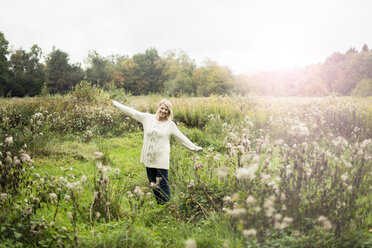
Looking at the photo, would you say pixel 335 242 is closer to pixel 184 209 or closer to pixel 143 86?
pixel 184 209

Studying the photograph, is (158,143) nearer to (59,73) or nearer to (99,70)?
(59,73)

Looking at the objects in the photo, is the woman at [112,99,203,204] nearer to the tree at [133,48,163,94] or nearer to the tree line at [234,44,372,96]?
the tree line at [234,44,372,96]

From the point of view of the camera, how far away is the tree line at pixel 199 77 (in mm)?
27406

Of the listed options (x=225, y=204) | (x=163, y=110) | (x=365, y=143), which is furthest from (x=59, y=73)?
(x=365, y=143)

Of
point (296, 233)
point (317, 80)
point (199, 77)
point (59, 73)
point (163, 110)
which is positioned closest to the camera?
point (296, 233)

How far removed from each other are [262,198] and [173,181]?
7.84 ft

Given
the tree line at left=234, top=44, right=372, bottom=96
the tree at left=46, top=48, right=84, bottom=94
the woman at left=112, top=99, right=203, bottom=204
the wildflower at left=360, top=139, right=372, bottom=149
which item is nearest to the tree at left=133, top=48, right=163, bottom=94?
the tree at left=46, top=48, right=84, bottom=94

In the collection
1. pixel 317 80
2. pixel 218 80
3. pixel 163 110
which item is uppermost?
pixel 218 80

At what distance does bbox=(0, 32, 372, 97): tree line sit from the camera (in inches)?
1079

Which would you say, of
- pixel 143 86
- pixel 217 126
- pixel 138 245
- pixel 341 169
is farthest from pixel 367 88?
pixel 143 86

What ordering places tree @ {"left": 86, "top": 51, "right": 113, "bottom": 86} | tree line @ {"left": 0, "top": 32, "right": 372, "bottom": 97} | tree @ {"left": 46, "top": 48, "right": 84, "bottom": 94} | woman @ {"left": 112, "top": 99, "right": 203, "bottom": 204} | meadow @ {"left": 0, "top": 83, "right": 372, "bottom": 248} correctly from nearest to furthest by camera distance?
meadow @ {"left": 0, "top": 83, "right": 372, "bottom": 248} → woman @ {"left": 112, "top": 99, "right": 203, "bottom": 204} → tree line @ {"left": 0, "top": 32, "right": 372, "bottom": 97} → tree @ {"left": 46, "top": 48, "right": 84, "bottom": 94} → tree @ {"left": 86, "top": 51, "right": 113, "bottom": 86}

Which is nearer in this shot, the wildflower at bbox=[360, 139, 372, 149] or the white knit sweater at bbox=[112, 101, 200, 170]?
the wildflower at bbox=[360, 139, 372, 149]

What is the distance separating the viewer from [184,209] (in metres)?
3.94

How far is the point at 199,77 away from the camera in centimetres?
4481
